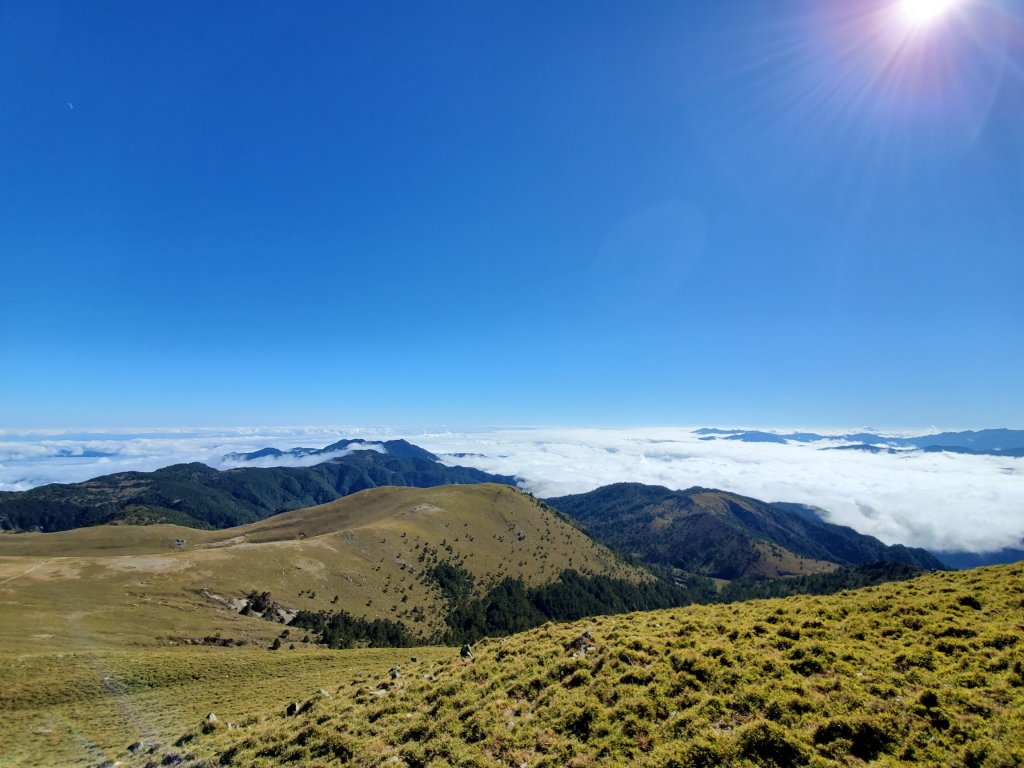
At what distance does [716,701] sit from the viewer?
15.8 m

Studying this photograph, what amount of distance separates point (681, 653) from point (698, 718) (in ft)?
16.9

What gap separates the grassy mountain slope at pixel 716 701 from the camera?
41.9ft

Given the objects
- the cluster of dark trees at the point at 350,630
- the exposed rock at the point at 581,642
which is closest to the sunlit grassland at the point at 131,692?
the exposed rock at the point at 581,642

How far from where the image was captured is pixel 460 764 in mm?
15773

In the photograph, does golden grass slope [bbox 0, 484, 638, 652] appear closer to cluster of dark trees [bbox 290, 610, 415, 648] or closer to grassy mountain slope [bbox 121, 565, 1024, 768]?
cluster of dark trees [bbox 290, 610, 415, 648]

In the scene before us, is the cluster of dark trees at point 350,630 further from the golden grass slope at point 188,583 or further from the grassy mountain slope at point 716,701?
the grassy mountain slope at point 716,701

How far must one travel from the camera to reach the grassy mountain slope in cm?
1277

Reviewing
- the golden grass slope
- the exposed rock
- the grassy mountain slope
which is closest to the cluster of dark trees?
the golden grass slope

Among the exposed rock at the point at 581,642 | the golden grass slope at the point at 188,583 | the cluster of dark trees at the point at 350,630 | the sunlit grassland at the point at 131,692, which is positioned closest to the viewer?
the exposed rock at the point at 581,642

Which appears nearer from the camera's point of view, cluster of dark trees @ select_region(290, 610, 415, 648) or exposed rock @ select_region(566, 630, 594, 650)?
exposed rock @ select_region(566, 630, 594, 650)

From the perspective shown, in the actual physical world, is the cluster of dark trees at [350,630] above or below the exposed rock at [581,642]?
below

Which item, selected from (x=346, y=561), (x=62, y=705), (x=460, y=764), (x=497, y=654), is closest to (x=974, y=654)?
(x=460, y=764)

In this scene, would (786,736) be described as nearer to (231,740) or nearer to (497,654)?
(497,654)

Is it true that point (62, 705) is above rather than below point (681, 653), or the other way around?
below
